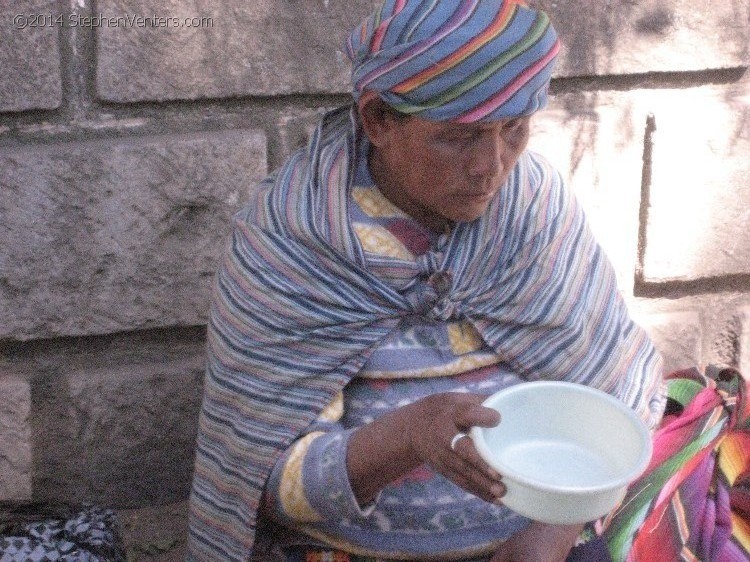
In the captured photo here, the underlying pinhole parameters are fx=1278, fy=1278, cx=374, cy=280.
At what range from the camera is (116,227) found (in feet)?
8.27

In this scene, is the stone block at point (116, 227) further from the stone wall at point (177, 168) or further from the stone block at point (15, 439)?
the stone block at point (15, 439)

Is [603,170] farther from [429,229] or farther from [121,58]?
[121,58]

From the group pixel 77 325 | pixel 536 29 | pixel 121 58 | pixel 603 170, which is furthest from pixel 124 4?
pixel 603 170

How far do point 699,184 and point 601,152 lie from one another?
0.83 ft

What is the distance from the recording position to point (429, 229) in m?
2.17

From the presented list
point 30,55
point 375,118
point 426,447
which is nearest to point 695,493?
point 426,447

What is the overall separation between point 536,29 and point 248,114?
78 centimetres

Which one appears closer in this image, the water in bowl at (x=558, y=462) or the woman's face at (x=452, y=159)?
the water in bowl at (x=558, y=462)

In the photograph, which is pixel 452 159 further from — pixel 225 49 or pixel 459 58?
pixel 225 49

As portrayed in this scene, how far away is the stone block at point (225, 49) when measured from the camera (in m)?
2.43

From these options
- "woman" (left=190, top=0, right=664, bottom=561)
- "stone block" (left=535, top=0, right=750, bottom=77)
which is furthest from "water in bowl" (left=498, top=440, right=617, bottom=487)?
"stone block" (left=535, top=0, right=750, bottom=77)

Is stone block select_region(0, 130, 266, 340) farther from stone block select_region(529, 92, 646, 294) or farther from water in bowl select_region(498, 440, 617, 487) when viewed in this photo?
water in bowl select_region(498, 440, 617, 487)

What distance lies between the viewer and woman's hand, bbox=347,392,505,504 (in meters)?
1.81

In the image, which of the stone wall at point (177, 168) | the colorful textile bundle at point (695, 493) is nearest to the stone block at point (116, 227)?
the stone wall at point (177, 168)
